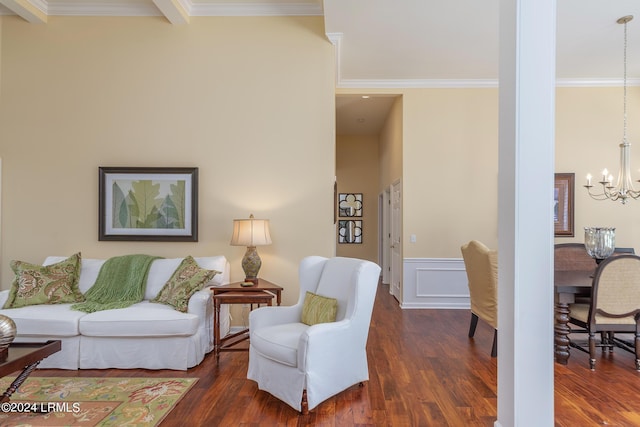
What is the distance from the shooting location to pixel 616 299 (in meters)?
3.01

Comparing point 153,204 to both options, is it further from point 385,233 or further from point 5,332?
point 385,233

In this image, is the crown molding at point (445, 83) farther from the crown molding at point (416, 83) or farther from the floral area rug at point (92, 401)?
the floral area rug at point (92, 401)

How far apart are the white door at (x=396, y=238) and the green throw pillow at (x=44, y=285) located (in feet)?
13.2

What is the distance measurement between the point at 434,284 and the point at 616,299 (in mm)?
2319

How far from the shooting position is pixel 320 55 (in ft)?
13.1

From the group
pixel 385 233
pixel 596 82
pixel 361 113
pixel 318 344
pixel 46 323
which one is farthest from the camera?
pixel 385 233

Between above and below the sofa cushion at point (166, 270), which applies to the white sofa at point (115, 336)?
below

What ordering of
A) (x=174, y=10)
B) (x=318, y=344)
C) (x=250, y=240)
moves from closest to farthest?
(x=318, y=344) → (x=250, y=240) → (x=174, y=10)

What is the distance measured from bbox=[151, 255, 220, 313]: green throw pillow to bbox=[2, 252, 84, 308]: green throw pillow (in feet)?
2.56

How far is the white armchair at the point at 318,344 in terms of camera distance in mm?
2340

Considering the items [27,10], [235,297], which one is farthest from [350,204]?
[27,10]

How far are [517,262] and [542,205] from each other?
31 cm

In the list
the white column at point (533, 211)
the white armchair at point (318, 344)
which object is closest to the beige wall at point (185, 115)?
the white armchair at point (318, 344)

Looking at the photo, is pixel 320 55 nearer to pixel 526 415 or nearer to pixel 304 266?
pixel 304 266
